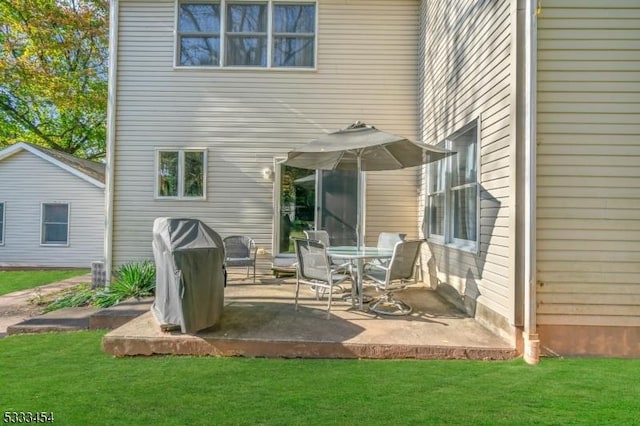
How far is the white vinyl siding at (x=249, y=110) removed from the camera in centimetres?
732

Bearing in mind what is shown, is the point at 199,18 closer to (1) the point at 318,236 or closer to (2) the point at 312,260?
(1) the point at 318,236

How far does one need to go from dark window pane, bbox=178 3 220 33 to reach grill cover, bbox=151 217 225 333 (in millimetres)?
5339

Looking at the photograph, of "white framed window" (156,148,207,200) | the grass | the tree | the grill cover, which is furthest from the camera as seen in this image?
the tree

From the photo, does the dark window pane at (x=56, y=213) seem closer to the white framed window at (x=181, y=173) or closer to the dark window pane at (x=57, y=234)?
the dark window pane at (x=57, y=234)

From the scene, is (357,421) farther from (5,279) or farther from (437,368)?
(5,279)

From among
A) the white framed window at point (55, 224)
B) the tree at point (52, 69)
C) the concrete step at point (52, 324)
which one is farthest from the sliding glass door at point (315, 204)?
the tree at point (52, 69)

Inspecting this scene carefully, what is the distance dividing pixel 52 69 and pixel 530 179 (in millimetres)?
19626

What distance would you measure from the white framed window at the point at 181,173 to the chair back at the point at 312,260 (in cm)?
379

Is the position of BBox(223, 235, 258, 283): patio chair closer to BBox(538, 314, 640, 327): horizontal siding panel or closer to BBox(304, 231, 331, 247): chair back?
BBox(304, 231, 331, 247): chair back

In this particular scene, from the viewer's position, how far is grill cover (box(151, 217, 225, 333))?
11.3 ft

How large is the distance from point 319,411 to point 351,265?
2345 mm

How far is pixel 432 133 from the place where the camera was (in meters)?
6.24

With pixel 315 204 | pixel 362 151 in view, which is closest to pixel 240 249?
pixel 315 204

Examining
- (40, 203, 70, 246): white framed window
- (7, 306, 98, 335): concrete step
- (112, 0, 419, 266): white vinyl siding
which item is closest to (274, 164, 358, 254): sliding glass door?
(112, 0, 419, 266): white vinyl siding
